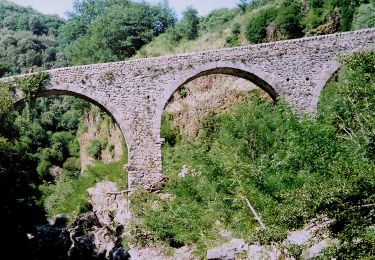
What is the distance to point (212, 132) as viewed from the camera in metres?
21.0

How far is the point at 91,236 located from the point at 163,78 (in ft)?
18.6

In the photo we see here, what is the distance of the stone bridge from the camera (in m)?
16.5

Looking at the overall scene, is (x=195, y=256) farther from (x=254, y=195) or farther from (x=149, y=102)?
(x=149, y=102)

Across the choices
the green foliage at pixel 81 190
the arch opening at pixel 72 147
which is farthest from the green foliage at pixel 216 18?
the green foliage at pixel 81 190

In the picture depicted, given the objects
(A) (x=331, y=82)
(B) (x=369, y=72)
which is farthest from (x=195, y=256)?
(A) (x=331, y=82)

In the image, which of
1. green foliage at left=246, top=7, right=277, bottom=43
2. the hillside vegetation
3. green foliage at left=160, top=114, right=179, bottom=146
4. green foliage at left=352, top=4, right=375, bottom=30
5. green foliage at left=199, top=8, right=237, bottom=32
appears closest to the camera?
green foliage at left=352, top=4, right=375, bottom=30

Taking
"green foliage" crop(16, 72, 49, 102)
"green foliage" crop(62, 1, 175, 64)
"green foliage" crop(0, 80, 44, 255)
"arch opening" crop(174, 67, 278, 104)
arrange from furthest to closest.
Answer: "green foliage" crop(62, 1, 175, 64) → "arch opening" crop(174, 67, 278, 104) → "green foliage" crop(16, 72, 49, 102) → "green foliage" crop(0, 80, 44, 255)

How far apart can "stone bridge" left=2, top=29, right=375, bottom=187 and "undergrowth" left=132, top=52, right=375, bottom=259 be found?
0.80m

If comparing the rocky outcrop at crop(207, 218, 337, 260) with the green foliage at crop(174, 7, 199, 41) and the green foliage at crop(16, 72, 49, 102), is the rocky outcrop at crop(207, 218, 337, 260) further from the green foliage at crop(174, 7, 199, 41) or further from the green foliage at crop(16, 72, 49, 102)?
the green foliage at crop(174, 7, 199, 41)

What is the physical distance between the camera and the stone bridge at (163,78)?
16.5 meters

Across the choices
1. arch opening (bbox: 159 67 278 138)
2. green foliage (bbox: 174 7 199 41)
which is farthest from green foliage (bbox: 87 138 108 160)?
green foliage (bbox: 174 7 199 41)

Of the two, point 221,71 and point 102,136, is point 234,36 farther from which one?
point 102,136

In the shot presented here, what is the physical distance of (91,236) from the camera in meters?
15.9

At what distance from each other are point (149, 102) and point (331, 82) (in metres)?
6.48
